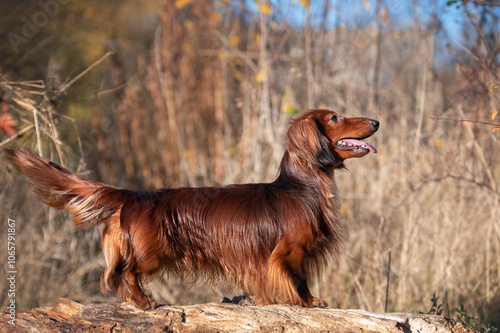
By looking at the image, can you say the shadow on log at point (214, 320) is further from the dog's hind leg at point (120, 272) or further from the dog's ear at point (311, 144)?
the dog's ear at point (311, 144)

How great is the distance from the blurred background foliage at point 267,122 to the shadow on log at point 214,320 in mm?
752

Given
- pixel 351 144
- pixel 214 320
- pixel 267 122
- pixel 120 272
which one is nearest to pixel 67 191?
pixel 120 272

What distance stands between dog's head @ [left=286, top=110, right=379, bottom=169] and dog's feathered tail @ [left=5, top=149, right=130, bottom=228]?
136 cm

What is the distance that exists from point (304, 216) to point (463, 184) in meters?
3.57

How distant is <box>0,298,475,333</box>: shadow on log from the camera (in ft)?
10.2

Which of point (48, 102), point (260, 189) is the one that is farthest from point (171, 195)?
point (48, 102)

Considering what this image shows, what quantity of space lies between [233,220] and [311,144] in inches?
32.2

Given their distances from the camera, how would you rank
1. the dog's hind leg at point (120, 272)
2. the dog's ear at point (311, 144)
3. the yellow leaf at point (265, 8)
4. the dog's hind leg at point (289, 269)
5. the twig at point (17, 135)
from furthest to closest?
the yellow leaf at point (265, 8)
the twig at point (17, 135)
the dog's ear at point (311, 144)
the dog's hind leg at point (289, 269)
the dog's hind leg at point (120, 272)

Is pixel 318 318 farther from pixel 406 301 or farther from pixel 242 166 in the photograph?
pixel 242 166

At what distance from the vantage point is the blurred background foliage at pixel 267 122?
5.20 metres

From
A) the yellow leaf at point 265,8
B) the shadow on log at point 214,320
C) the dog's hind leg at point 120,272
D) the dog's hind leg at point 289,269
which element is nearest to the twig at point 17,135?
the dog's hind leg at point 120,272

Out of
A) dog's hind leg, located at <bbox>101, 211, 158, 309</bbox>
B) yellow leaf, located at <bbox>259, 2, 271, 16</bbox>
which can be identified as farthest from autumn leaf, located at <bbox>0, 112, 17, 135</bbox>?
yellow leaf, located at <bbox>259, 2, 271, 16</bbox>

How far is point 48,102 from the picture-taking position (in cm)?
438

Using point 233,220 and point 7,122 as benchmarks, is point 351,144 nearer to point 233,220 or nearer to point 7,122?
point 233,220
